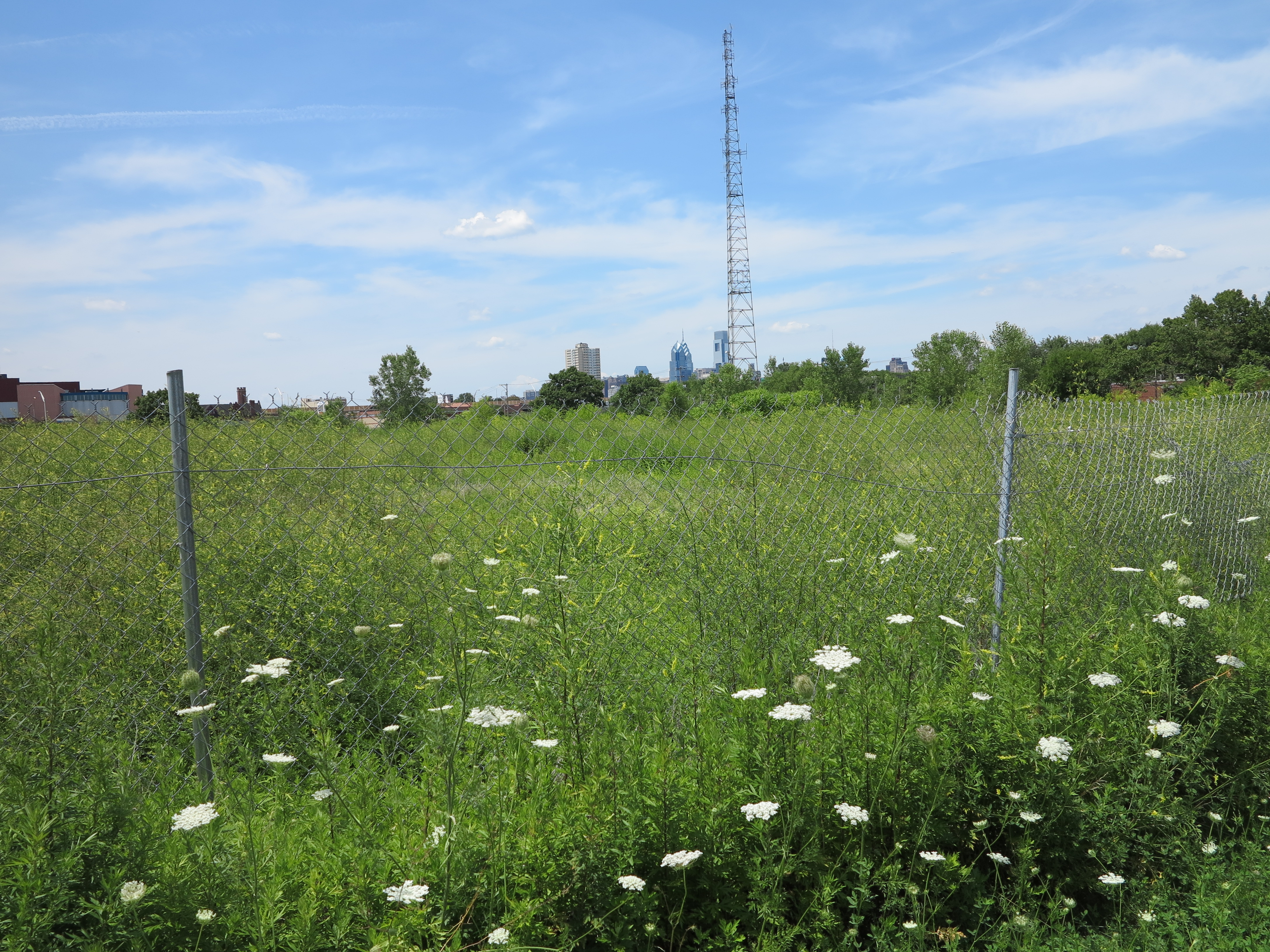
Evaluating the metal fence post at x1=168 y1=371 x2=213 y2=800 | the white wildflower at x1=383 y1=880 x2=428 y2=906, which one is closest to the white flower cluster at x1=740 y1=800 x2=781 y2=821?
the white wildflower at x1=383 y1=880 x2=428 y2=906

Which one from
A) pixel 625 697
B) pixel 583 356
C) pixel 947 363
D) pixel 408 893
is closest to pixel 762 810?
pixel 408 893

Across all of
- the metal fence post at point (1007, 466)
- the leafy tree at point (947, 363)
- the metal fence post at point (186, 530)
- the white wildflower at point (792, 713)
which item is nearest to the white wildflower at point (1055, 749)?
the white wildflower at point (792, 713)

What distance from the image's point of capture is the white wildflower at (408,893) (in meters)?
1.82

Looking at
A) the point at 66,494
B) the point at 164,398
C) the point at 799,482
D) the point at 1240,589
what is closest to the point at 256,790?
the point at 164,398

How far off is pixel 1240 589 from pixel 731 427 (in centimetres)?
455

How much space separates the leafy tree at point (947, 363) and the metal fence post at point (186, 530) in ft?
93.7

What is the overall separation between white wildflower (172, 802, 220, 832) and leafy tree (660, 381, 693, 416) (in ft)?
7.29

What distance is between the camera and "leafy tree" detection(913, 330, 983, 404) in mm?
37094

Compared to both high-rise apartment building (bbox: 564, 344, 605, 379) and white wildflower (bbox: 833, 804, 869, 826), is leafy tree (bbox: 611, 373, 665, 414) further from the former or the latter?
high-rise apartment building (bbox: 564, 344, 605, 379)

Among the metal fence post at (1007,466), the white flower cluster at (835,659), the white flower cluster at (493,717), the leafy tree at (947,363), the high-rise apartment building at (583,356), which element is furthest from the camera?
the high-rise apartment building at (583,356)

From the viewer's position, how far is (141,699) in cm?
358

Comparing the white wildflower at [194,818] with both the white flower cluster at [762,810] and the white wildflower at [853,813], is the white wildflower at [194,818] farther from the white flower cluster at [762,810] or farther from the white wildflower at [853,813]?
the white wildflower at [853,813]

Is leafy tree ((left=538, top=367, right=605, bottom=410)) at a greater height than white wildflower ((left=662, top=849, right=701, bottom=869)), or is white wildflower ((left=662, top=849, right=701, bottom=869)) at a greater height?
leafy tree ((left=538, top=367, right=605, bottom=410))

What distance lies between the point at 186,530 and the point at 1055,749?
3.23m
